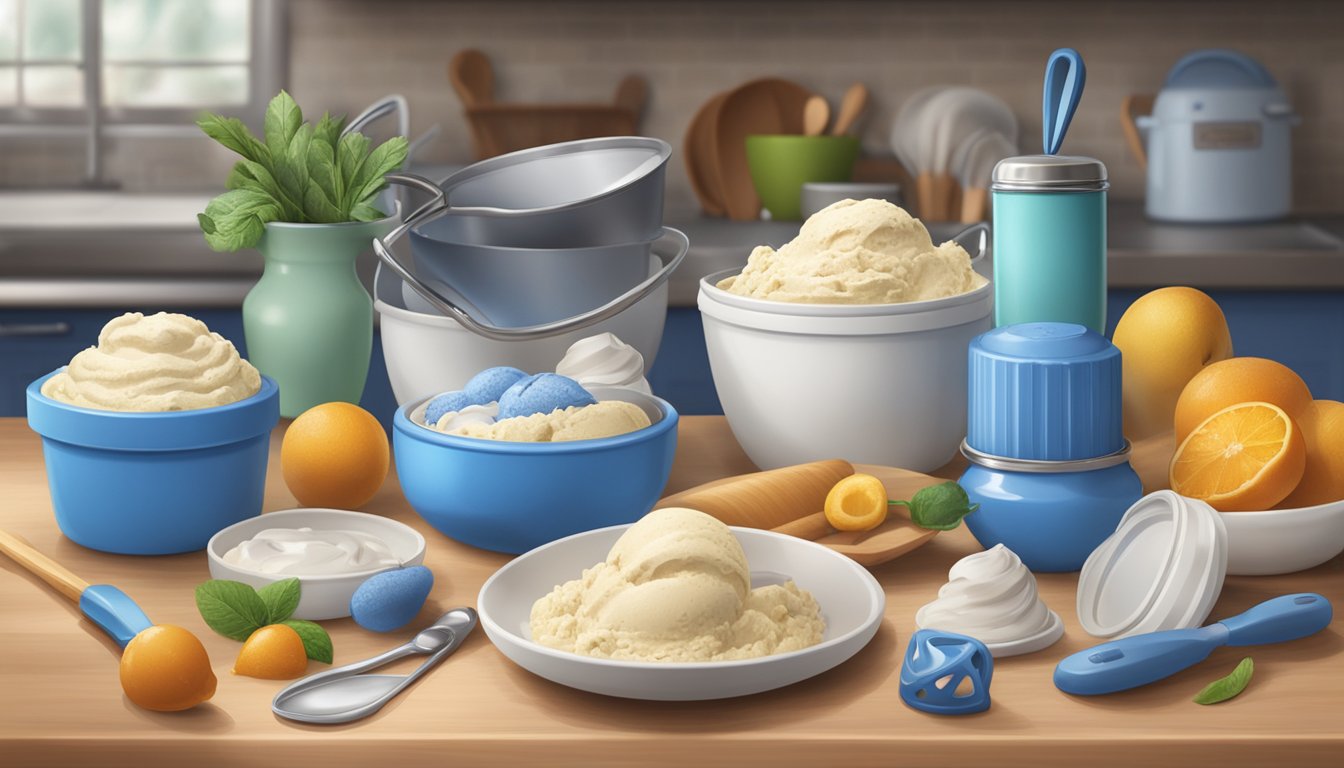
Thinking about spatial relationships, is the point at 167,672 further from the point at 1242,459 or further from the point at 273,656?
the point at 1242,459

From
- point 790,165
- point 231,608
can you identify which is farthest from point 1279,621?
point 790,165

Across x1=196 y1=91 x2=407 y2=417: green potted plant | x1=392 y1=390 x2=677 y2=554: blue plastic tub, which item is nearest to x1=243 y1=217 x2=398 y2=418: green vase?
x1=196 y1=91 x2=407 y2=417: green potted plant

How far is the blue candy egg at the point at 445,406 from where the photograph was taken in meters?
1.04

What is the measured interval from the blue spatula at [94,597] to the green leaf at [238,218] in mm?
383

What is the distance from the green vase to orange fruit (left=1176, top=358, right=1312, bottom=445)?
74 cm

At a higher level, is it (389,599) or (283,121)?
(283,121)

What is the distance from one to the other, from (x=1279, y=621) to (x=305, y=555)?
605 mm

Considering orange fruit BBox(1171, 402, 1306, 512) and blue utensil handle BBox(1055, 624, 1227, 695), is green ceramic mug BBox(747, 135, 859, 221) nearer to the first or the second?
orange fruit BBox(1171, 402, 1306, 512)

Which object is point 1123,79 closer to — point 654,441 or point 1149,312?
point 1149,312

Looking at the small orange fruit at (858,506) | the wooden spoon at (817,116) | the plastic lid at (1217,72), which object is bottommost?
the small orange fruit at (858,506)

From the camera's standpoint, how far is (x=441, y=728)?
0.73 metres

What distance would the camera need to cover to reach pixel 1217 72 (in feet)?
8.84

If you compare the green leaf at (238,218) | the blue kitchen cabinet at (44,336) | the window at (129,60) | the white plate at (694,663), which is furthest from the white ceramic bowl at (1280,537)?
the window at (129,60)

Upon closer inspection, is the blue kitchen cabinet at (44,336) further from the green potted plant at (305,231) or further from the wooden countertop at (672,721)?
the wooden countertop at (672,721)
